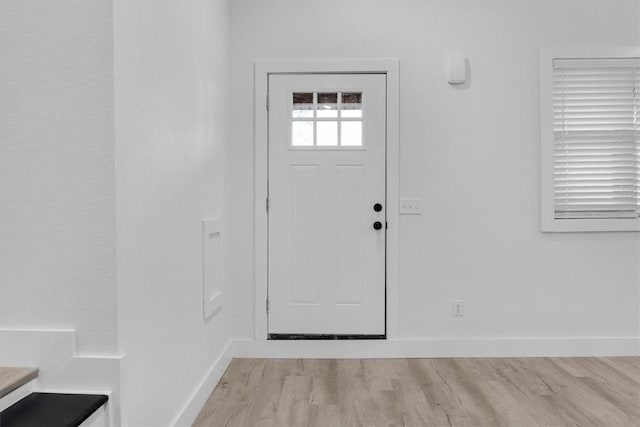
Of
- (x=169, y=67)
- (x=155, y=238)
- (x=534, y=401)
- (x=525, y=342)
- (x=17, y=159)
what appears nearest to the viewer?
(x=17, y=159)

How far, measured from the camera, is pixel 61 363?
1562mm

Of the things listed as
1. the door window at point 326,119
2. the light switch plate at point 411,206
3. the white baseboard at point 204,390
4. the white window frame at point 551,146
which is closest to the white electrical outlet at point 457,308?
the light switch plate at point 411,206

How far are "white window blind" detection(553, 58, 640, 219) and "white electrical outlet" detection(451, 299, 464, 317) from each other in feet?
2.97

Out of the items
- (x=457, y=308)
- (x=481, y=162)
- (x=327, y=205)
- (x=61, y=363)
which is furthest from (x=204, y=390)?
(x=481, y=162)

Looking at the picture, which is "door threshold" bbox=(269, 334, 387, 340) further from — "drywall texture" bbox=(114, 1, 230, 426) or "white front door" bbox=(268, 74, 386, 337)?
"drywall texture" bbox=(114, 1, 230, 426)

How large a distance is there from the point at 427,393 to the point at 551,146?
1898mm

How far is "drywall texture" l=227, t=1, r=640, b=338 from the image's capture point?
349 cm

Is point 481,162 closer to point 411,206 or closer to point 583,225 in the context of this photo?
point 411,206

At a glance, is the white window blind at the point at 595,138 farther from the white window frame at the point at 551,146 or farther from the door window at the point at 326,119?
the door window at the point at 326,119

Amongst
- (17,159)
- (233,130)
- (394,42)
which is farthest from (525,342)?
(17,159)

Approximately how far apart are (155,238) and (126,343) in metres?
0.44

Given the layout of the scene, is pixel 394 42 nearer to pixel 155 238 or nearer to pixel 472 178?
pixel 472 178

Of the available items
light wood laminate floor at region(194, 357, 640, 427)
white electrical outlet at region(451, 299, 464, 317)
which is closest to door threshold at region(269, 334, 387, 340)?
light wood laminate floor at region(194, 357, 640, 427)

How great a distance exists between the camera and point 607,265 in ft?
11.5
